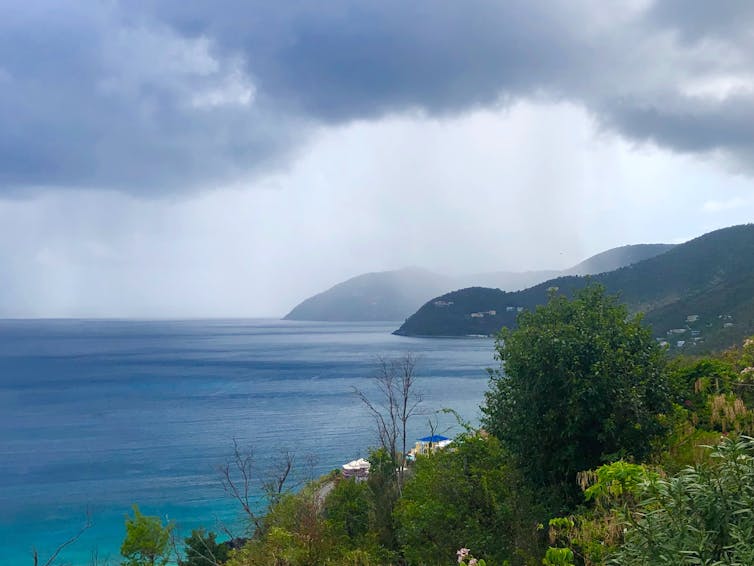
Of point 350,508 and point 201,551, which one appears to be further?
point 201,551

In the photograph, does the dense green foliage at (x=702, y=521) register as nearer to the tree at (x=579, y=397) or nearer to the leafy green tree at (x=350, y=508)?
the tree at (x=579, y=397)

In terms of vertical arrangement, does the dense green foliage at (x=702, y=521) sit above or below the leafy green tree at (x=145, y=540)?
above

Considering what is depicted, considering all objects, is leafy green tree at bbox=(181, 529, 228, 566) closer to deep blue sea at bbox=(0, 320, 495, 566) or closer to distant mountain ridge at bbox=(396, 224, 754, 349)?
deep blue sea at bbox=(0, 320, 495, 566)

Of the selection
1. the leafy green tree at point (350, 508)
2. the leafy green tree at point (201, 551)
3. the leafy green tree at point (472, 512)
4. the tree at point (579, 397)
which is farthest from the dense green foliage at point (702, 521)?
the leafy green tree at point (201, 551)

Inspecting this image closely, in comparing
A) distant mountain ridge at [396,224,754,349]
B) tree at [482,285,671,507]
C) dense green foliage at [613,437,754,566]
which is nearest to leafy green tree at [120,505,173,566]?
tree at [482,285,671,507]

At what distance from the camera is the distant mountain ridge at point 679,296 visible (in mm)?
63344

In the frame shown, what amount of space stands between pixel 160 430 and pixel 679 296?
76.6 m

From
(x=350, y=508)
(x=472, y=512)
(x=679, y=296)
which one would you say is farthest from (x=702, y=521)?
(x=679, y=296)

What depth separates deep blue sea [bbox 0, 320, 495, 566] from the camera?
3712 centimetres

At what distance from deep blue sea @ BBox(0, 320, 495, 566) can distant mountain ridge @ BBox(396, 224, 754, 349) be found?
22.6 meters

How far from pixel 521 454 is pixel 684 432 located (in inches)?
139

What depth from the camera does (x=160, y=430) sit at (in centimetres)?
5809

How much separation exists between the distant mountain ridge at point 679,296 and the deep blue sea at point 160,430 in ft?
74.1

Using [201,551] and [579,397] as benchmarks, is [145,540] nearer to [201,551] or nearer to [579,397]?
[201,551]
